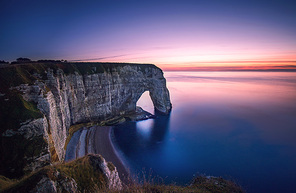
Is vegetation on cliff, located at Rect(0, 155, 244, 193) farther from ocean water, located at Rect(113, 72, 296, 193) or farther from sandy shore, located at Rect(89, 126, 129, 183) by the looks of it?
sandy shore, located at Rect(89, 126, 129, 183)

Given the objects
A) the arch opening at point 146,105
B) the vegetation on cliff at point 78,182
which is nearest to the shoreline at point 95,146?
the vegetation on cliff at point 78,182

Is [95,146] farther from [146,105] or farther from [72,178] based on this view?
[146,105]

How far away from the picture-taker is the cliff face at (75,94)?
1716cm

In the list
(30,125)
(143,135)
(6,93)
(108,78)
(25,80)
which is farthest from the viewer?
(108,78)

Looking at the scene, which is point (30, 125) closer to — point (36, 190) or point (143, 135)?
point (36, 190)

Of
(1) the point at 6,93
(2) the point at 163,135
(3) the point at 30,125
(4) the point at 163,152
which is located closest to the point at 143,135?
(2) the point at 163,135

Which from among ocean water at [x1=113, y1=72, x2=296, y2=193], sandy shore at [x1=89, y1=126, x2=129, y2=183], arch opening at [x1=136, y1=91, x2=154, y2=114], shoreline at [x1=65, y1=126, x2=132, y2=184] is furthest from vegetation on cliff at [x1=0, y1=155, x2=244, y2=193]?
arch opening at [x1=136, y1=91, x2=154, y2=114]

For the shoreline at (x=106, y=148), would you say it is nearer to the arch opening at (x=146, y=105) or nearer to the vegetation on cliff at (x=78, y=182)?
the vegetation on cliff at (x=78, y=182)

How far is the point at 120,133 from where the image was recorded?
35.0 metres

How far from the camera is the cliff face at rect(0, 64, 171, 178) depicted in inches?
675

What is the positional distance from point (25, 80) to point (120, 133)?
22.2 meters

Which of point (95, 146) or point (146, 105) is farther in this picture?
point (146, 105)

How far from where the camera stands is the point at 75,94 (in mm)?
32375

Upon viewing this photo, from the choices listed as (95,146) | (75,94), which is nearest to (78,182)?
(95,146)
